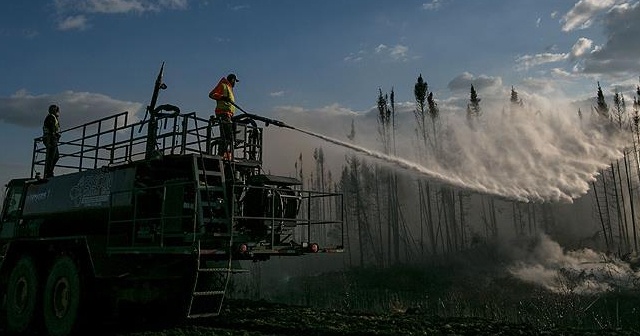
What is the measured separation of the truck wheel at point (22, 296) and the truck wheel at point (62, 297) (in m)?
0.59

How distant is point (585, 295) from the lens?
3161 centimetres

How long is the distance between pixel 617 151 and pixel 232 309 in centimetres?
2908

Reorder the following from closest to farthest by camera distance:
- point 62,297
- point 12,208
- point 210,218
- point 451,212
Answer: point 210,218 < point 62,297 < point 12,208 < point 451,212

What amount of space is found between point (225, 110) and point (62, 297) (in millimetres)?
5225

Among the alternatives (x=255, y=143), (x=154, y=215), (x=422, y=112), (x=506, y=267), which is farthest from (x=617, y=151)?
(x=154, y=215)

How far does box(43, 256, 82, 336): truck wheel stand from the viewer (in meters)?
10.3

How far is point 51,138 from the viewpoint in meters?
13.8

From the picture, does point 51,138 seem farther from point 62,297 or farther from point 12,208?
point 62,297

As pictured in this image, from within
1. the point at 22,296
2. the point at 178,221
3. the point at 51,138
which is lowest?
the point at 22,296

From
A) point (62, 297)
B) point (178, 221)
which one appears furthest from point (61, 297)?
point (178, 221)

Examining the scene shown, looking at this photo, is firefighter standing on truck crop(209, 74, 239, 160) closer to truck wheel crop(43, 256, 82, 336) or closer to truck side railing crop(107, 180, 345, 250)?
truck side railing crop(107, 180, 345, 250)

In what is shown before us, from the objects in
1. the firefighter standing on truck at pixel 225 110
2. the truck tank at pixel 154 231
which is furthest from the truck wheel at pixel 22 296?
the firefighter standing on truck at pixel 225 110

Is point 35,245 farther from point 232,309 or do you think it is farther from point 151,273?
point 232,309

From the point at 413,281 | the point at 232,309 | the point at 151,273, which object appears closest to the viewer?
the point at 151,273
